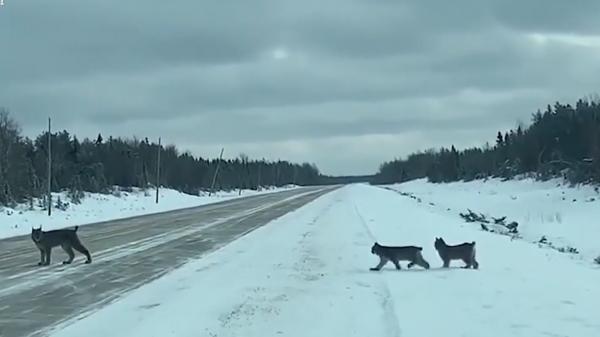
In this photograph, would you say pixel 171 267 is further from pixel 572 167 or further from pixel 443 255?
pixel 572 167

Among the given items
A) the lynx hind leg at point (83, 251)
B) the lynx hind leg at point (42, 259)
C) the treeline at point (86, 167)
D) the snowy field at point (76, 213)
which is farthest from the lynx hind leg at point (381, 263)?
the treeline at point (86, 167)

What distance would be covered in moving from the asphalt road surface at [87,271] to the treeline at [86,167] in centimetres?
1796

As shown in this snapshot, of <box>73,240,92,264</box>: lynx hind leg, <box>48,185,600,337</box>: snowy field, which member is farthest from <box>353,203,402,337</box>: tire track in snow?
<box>73,240,92,264</box>: lynx hind leg

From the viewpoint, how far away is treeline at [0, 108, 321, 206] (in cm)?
4497

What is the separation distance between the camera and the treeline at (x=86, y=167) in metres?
45.0

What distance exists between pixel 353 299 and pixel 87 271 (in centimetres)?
662

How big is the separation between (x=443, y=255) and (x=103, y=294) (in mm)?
6700

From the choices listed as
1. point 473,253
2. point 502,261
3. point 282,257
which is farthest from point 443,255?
point 282,257

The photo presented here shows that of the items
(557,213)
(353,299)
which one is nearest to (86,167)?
(557,213)

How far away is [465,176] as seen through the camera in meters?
117

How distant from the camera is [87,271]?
1603 cm

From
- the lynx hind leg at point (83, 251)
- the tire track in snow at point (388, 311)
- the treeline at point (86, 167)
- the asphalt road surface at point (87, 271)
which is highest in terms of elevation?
the treeline at point (86, 167)

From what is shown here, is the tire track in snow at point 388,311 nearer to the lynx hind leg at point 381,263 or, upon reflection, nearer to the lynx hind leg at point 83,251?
the lynx hind leg at point 381,263

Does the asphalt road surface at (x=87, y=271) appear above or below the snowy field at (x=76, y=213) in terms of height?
below
